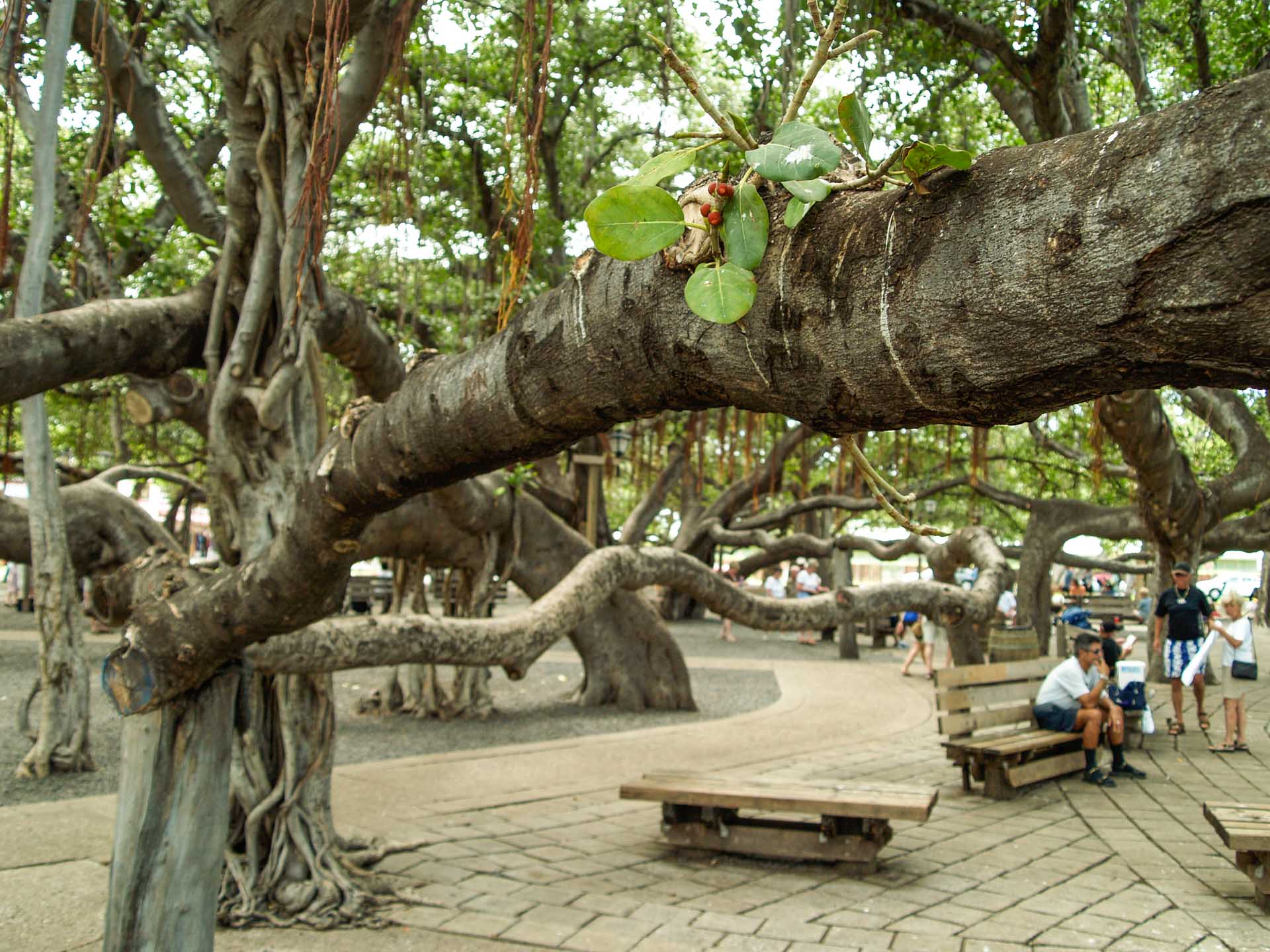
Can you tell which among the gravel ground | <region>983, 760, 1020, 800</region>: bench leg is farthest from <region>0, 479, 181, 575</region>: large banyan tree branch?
<region>983, 760, 1020, 800</region>: bench leg

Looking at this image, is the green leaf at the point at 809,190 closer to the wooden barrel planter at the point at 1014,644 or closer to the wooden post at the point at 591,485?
the wooden barrel planter at the point at 1014,644

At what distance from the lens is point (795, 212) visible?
143 cm

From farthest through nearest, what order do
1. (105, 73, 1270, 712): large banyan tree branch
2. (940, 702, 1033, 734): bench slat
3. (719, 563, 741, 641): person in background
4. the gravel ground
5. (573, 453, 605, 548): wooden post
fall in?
(719, 563, 741, 641): person in background < (573, 453, 605, 548): wooden post < the gravel ground < (940, 702, 1033, 734): bench slat < (105, 73, 1270, 712): large banyan tree branch

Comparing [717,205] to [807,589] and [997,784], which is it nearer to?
[997,784]

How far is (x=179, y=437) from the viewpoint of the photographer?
61.1 ft

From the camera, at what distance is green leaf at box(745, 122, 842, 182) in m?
1.35

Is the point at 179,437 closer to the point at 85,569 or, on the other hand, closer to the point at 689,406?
the point at 85,569

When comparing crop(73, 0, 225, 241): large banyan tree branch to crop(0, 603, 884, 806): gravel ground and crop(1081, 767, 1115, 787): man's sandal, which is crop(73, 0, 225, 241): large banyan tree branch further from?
crop(1081, 767, 1115, 787): man's sandal

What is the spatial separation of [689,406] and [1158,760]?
7599 millimetres

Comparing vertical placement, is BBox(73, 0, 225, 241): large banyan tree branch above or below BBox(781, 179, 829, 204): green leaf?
above

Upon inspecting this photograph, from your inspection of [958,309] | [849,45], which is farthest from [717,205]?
[958,309]

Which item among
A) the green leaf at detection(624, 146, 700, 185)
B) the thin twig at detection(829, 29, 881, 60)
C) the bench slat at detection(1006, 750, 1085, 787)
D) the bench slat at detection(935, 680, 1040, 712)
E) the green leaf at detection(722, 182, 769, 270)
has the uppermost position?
the thin twig at detection(829, 29, 881, 60)

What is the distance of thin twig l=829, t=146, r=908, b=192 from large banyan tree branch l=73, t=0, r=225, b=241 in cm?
533

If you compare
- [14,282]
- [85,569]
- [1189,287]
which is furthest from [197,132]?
[1189,287]
